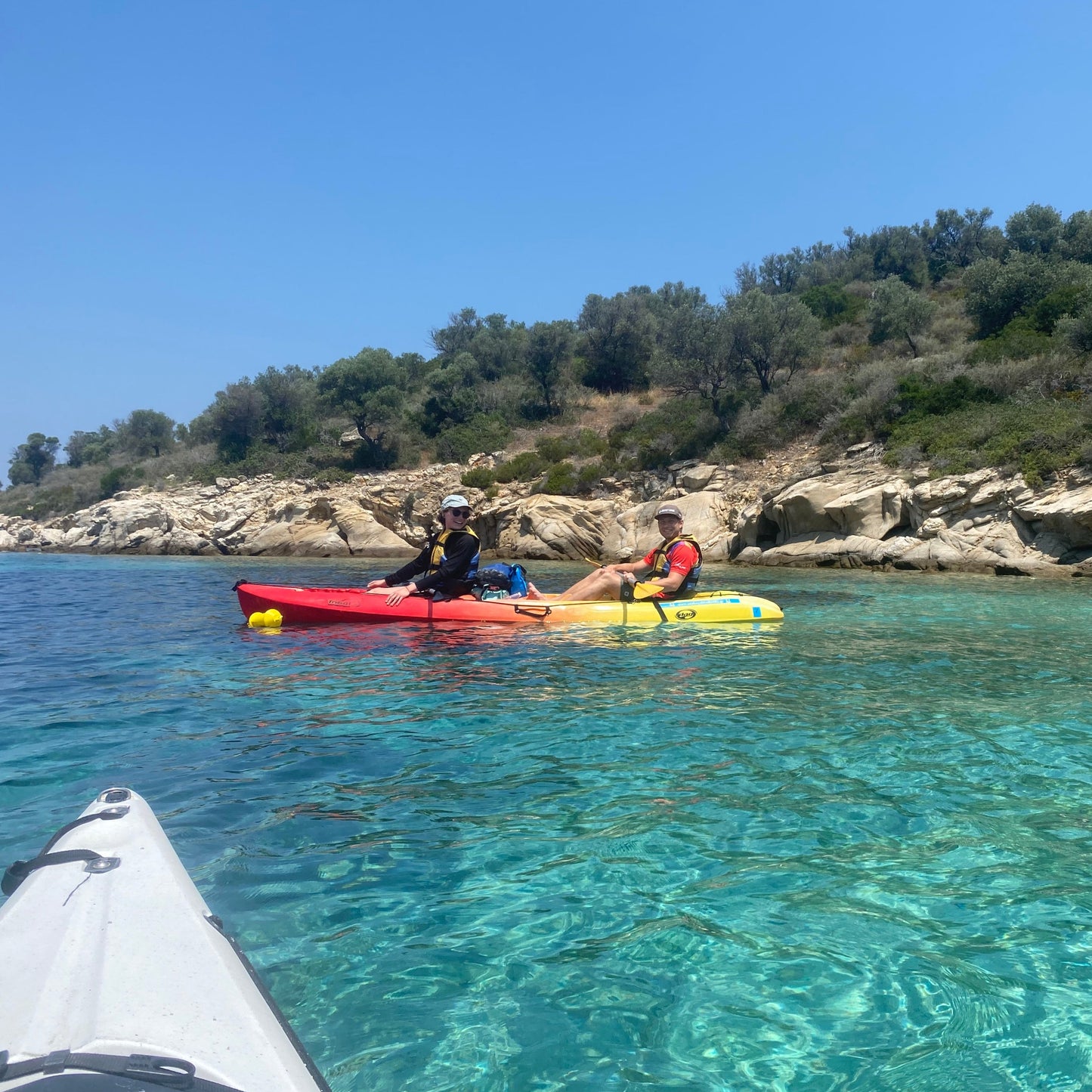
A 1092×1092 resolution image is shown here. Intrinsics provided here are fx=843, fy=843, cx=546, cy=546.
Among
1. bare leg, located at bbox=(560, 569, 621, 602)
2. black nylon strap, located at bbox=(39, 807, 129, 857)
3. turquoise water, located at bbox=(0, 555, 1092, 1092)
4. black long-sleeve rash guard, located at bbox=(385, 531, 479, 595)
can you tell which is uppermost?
black long-sleeve rash guard, located at bbox=(385, 531, 479, 595)

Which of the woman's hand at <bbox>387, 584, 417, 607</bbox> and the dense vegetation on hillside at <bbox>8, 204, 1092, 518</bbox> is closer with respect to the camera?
the woman's hand at <bbox>387, 584, 417, 607</bbox>

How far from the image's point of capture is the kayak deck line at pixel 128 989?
5.31 ft

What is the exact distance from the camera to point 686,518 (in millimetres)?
24203

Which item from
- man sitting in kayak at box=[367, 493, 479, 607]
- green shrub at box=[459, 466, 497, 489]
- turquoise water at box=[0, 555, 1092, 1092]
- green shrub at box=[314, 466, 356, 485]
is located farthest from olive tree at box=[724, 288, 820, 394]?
turquoise water at box=[0, 555, 1092, 1092]

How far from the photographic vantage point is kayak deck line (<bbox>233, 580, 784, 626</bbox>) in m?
10.2

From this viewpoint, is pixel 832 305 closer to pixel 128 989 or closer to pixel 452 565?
pixel 452 565

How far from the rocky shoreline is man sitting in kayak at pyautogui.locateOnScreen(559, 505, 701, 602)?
9900mm

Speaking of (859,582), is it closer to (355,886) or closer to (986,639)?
(986,639)

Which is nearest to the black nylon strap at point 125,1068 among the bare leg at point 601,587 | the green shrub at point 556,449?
the bare leg at point 601,587

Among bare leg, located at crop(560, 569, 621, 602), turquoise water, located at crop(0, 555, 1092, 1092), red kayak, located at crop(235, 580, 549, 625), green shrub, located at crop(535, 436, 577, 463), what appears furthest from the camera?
green shrub, located at crop(535, 436, 577, 463)

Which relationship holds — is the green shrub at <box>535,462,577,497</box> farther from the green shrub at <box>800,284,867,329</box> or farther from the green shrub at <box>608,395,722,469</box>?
the green shrub at <box>800,284,867,329</box>

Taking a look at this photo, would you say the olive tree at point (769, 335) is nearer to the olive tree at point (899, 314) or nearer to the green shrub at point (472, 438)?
the olive tree at point (899, 314)

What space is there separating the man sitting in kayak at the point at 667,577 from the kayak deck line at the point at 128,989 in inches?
312

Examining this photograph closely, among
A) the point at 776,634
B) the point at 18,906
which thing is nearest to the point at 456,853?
the point at 18,906
